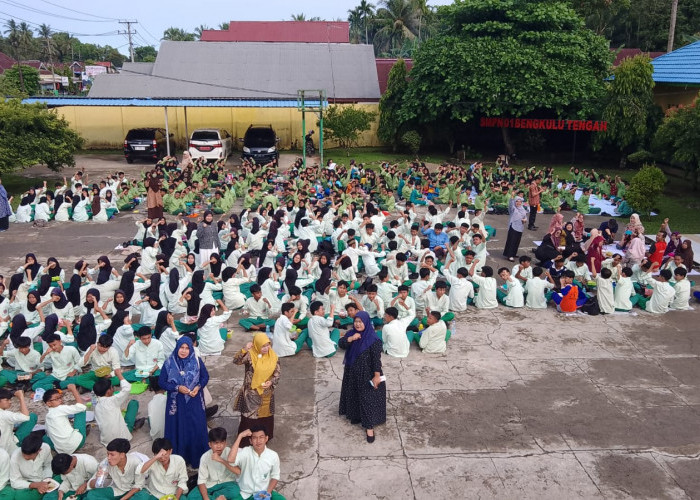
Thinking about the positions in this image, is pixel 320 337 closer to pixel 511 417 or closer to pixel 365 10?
pixel 511 417

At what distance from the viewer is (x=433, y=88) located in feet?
75.3

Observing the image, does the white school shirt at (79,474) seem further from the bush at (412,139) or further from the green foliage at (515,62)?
the bush at (412,139)

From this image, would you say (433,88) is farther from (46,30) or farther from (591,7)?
(46,30)

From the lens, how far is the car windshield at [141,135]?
23.5 m

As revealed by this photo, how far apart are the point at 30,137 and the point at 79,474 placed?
14.5m

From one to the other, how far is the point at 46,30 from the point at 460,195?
7147 cm

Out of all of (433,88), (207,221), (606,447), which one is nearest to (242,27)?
(433,88)

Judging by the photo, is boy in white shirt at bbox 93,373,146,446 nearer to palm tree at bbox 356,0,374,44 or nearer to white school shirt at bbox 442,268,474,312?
white school shirt at bbox 442,268,474,312

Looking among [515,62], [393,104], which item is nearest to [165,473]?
[515,62]

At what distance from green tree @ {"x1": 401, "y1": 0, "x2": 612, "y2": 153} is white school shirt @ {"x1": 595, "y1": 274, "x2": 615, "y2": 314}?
43.2 ft

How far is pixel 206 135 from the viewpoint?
23.2 meters

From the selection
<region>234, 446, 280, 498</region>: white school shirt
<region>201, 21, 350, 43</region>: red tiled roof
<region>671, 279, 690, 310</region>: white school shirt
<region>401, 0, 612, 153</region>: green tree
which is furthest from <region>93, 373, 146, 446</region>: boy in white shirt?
<region>201, 21, 350, 43</region>: red tiled roof

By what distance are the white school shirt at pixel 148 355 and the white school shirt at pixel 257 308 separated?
1.93 metres

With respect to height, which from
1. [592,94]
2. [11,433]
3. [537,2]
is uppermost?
[537,2]
